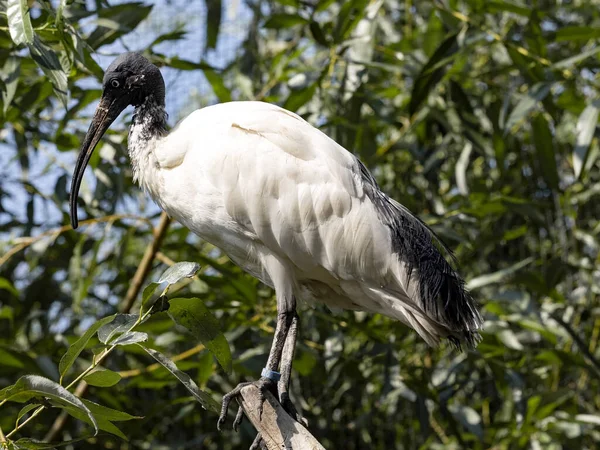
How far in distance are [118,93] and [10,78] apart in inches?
12.7

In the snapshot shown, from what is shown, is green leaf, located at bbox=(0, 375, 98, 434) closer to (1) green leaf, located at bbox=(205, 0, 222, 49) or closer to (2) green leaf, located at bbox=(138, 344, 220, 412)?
(2) green leaf, located at bbox=(138, 344, 220, 412)

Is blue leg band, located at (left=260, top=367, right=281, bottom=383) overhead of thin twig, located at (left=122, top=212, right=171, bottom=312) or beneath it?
overhead

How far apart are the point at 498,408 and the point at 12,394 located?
9.60ft

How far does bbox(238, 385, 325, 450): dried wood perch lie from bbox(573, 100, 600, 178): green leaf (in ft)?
4.24

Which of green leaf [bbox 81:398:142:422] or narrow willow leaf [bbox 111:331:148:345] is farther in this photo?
green leaf [bbox 81:398:142:422]

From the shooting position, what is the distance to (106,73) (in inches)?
101

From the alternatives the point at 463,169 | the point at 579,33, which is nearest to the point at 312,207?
the point at 579,33

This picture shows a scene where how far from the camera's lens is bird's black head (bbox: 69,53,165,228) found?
2.52m

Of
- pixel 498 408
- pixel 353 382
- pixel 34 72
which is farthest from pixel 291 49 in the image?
pixel 498 408

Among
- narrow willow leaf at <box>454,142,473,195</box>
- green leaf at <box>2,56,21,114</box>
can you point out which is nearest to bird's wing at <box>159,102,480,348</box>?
green leaf at <box>2,56,21,114</box>

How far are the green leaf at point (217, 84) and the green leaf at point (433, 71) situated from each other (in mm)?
637

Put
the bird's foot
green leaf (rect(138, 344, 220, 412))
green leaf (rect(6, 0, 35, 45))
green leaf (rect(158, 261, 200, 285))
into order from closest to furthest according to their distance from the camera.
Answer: green leaf (rect(158, 261, 200, 285)) → green leaf (rect(138, 344, 220, 412)) → green leaf (rect(6, 0, 35, 45)) → the bird's foot

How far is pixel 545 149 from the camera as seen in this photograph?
10.4 ft

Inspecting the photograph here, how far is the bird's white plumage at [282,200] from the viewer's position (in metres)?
2.36
